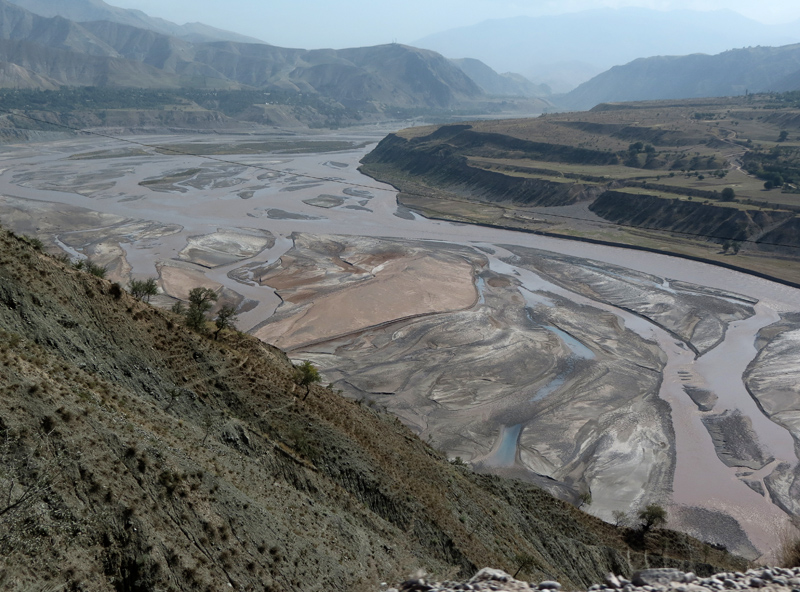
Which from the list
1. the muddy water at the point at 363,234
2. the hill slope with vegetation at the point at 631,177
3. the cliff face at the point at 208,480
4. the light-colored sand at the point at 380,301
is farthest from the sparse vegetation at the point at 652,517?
the hill slope with vegetation at the point at 631,177

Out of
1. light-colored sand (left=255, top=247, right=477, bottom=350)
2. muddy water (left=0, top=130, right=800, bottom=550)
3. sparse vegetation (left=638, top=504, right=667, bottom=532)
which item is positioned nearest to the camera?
sparse vegetation (left=638, top=504, right=667, bottom=532)

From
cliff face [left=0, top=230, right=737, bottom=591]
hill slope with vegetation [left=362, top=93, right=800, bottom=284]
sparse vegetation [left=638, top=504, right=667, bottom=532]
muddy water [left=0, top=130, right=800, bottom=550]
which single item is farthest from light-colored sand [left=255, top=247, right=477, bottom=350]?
hill slope with vegetation [left=362, top=93, right=800, bottom=284]

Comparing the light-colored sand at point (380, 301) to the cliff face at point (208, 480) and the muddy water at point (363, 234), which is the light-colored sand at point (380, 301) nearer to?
the muddy water at point (363, 234)

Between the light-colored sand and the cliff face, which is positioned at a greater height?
the cliff face

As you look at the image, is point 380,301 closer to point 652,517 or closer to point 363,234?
point 363,234

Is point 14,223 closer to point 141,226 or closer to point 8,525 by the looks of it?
point 141,226

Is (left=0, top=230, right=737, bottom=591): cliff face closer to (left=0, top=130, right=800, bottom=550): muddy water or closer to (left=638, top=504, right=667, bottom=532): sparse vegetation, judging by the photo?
(left=638, top=504, right=667, bottom=532): sparse vegetation
